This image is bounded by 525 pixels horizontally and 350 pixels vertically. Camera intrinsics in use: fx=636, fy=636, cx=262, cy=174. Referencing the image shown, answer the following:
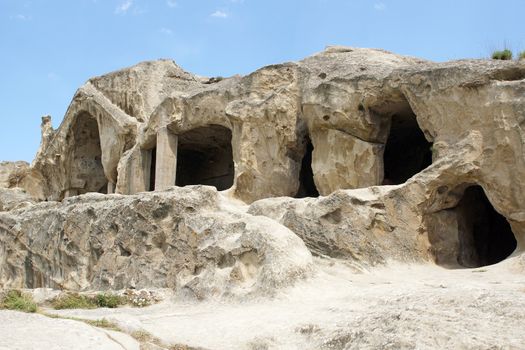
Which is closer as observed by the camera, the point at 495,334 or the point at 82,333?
the point at 495,334

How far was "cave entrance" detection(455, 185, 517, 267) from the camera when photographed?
1316 cm

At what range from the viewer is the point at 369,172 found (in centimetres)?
1528

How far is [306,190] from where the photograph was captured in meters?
19.2

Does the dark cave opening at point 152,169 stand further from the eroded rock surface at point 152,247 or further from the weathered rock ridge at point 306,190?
the eroded rock surface at point 152,247

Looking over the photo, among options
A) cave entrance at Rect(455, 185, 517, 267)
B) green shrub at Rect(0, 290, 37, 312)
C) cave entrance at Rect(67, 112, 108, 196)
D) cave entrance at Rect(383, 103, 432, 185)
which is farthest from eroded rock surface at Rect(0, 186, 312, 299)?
cave entrance at Rect(67, 112, 108, 196)

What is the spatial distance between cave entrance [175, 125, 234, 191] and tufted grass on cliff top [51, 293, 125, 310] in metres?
11.0

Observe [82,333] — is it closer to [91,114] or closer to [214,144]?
[214,144]

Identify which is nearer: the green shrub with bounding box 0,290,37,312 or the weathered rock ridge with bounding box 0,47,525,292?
the green shrub with bounding box 0,290,37,312

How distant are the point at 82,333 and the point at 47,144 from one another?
23.3 metres

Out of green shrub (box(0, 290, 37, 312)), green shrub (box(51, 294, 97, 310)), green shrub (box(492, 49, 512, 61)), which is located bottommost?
green shrub (box(51, 294, 97, 310))

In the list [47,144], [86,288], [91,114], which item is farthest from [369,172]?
[47,144]

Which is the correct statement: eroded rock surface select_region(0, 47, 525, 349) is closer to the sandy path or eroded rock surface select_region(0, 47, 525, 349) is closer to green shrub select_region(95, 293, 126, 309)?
the sandy path

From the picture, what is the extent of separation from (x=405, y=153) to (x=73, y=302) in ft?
38.1

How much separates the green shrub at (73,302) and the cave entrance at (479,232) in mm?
7161
